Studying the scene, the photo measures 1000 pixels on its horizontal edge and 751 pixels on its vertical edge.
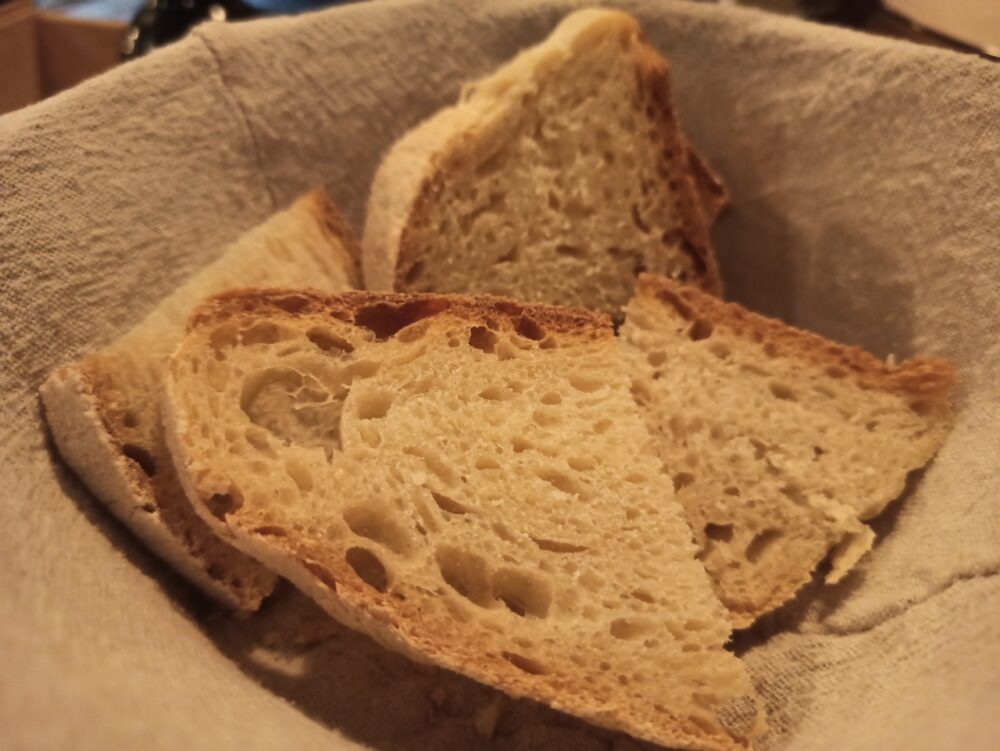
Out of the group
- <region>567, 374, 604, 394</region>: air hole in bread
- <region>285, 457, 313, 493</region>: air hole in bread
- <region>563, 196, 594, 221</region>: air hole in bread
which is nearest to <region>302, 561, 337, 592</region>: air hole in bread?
<region>285, 457, 313, 493</region>: air hole in bread

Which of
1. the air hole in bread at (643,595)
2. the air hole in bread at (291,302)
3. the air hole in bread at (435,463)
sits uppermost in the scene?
the air hole in bread at (291,302)

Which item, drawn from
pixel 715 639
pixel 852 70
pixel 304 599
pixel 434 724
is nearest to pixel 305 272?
pixel 304 599

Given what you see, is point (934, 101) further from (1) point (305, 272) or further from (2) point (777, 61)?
(1) point (305, 272)

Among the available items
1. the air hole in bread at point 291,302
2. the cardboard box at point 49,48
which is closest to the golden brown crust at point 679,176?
the air hole in bread at point 291,302

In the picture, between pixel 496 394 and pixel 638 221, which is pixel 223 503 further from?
pixel 638 221

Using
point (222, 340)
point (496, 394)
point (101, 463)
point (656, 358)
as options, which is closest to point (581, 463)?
point (496, 394)

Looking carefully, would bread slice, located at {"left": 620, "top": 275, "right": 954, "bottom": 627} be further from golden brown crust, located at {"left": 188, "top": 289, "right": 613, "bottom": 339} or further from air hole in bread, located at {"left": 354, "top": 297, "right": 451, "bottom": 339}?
air hole in bread, located at {"left": 354, "top": 297, "right": 451, "bottom": 339}

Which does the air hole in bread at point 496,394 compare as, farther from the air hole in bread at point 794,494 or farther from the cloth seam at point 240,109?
the cloth seam at point 240,109
